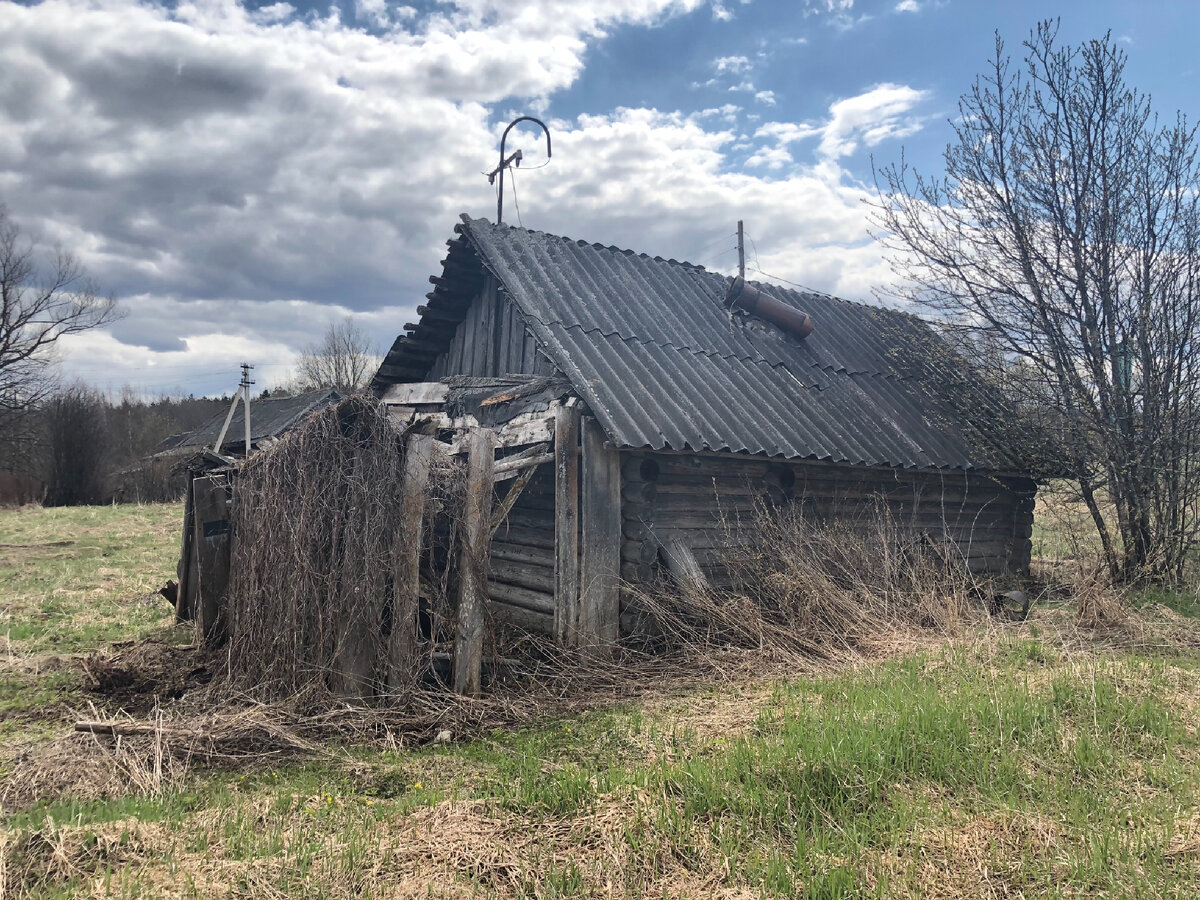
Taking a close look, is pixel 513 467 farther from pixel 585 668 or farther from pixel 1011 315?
pixel 1011 315

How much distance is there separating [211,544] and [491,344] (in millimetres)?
4184

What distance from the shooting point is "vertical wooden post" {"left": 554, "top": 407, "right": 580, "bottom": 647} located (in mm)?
7598

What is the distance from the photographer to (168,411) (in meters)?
60.3

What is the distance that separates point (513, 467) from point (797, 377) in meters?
5.22

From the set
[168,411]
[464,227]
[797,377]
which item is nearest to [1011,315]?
[797,377]

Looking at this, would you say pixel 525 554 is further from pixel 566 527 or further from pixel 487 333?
pixel 487 333

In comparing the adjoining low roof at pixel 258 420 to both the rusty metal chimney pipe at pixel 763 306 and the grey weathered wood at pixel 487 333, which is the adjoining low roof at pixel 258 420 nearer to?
the grey weathered wood at pixel 487 333

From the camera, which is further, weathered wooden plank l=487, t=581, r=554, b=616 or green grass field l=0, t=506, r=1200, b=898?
weathered wooden plank l=487, t=581, r=554, b=616

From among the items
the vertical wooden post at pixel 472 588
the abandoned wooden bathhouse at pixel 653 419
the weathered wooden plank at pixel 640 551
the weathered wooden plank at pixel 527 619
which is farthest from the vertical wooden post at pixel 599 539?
the vertical wooden post at pixel 472 588

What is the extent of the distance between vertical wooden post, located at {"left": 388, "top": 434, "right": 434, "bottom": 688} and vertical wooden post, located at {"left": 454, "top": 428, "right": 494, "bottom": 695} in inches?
14.1

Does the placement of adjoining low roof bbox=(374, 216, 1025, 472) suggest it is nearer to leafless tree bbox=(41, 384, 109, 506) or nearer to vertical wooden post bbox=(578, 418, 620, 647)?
vertical wooden post bbox=(578, 418, 620, 647)

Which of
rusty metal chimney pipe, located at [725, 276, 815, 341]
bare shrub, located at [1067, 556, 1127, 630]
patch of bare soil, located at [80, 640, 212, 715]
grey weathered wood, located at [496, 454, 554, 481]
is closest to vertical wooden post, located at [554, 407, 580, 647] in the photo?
grey weathered wood, located at [496, 454, 554, 481]

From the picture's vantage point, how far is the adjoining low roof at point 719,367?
27.9ft

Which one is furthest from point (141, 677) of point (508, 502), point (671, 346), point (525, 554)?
point (671, 346)
